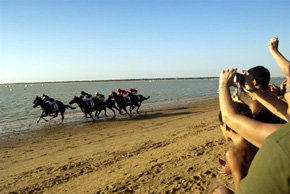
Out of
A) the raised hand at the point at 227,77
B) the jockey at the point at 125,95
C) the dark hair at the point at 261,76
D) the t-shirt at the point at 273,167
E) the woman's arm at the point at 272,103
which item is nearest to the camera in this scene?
the t-shirt at the point at 273,167

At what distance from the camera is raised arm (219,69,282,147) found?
4.27ft

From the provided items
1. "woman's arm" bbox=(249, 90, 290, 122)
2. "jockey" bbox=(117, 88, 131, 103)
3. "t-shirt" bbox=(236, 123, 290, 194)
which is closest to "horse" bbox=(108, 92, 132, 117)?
"jockey" bbox=(117, 88, 131, 103)

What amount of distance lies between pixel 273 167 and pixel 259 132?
375 mm

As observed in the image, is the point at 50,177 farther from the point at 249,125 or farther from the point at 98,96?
the point at 98,96

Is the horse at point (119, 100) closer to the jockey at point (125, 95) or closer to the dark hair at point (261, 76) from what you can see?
the jockey at point (125, 95)

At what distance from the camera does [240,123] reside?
57.0 inches

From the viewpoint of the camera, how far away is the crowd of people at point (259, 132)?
0.97 meters

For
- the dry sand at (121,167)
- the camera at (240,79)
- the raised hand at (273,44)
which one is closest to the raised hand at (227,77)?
the camera at (240,79)

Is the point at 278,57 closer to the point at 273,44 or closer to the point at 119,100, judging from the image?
the point at 273,44

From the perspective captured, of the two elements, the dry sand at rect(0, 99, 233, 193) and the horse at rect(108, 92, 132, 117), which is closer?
the dry sand at rect(0, 99, 233, 193)

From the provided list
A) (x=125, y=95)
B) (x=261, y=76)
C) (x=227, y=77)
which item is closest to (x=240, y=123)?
(x=227, y=77)

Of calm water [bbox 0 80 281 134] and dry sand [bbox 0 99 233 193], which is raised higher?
dry sand [bbox 0 99 233 193]

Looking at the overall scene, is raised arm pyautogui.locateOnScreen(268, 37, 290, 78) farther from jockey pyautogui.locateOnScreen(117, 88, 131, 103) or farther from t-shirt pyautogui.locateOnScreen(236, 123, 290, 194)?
jockey pyautogui.locateOnScreen(117, 88, 131, 103)

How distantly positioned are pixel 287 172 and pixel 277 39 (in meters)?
2.14
